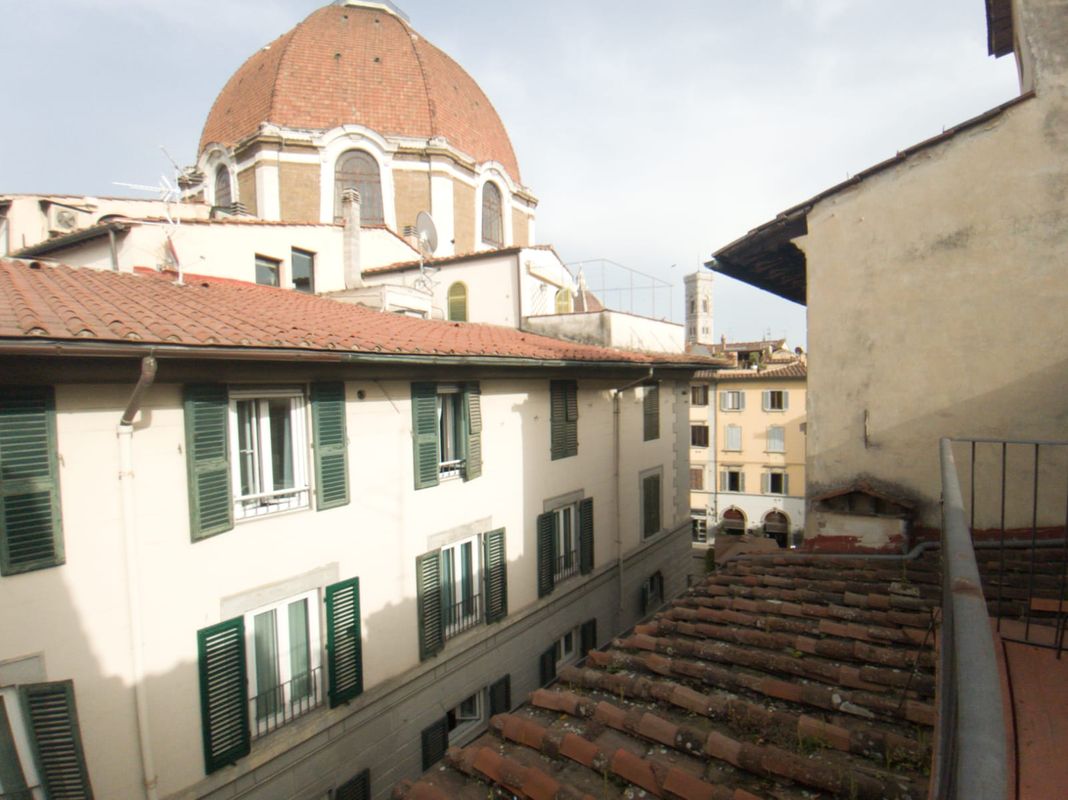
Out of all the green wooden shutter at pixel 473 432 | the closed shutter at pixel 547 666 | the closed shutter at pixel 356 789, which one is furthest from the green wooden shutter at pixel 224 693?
the closed shutter at pixel 547 666

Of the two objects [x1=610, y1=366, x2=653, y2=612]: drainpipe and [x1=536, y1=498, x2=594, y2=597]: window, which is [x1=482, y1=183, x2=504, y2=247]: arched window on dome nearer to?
[x1=610, y1=366, x2=653, y2=612]: drainpipe

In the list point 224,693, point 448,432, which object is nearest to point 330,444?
point 448,432

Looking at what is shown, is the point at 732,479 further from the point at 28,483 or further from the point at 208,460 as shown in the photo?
the point at 28,483

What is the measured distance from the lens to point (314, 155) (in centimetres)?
2266

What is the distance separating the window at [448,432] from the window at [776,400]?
20849mm

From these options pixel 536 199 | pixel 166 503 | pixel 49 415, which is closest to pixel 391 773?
pixel 166 503

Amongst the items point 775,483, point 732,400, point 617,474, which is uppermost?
point 732,400

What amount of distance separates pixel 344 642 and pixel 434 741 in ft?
8.21

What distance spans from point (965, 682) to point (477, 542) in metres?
8.74

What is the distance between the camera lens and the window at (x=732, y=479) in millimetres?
28141

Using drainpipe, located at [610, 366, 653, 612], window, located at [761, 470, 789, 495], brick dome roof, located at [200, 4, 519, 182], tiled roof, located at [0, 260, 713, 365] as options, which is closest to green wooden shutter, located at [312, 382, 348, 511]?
tiled roof, located at [0, 260, 713, 365]

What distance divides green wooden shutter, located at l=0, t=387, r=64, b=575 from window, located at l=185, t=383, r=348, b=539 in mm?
1079

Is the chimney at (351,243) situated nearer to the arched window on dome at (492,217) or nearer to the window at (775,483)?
the arched window on dome at (492,217)

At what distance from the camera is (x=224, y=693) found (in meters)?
6.12
